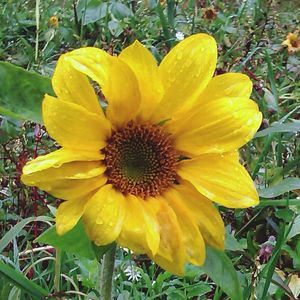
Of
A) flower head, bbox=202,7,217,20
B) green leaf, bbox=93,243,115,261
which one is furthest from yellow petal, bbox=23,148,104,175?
flower head, bbox=202,7,217,20

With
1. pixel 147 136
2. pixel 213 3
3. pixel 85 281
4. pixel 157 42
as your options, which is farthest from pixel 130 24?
pixel 147 136

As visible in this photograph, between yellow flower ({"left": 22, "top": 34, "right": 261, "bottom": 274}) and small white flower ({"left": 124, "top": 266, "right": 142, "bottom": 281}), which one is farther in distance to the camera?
small white flower ({"left": 124, "top": 266, "right": 142, "bottom": 281})

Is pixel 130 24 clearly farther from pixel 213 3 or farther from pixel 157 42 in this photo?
pixel 213 3

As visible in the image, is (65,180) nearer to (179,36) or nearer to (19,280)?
(19,280)

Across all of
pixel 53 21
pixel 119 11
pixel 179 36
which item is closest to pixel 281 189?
pixel 179 36

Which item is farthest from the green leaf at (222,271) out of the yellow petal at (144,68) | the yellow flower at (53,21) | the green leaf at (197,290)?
the yellow flower at (53,21)

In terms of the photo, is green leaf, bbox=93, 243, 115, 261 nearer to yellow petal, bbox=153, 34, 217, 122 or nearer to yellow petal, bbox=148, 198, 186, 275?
yellow petal, bbox=148, 198, 186, 275
